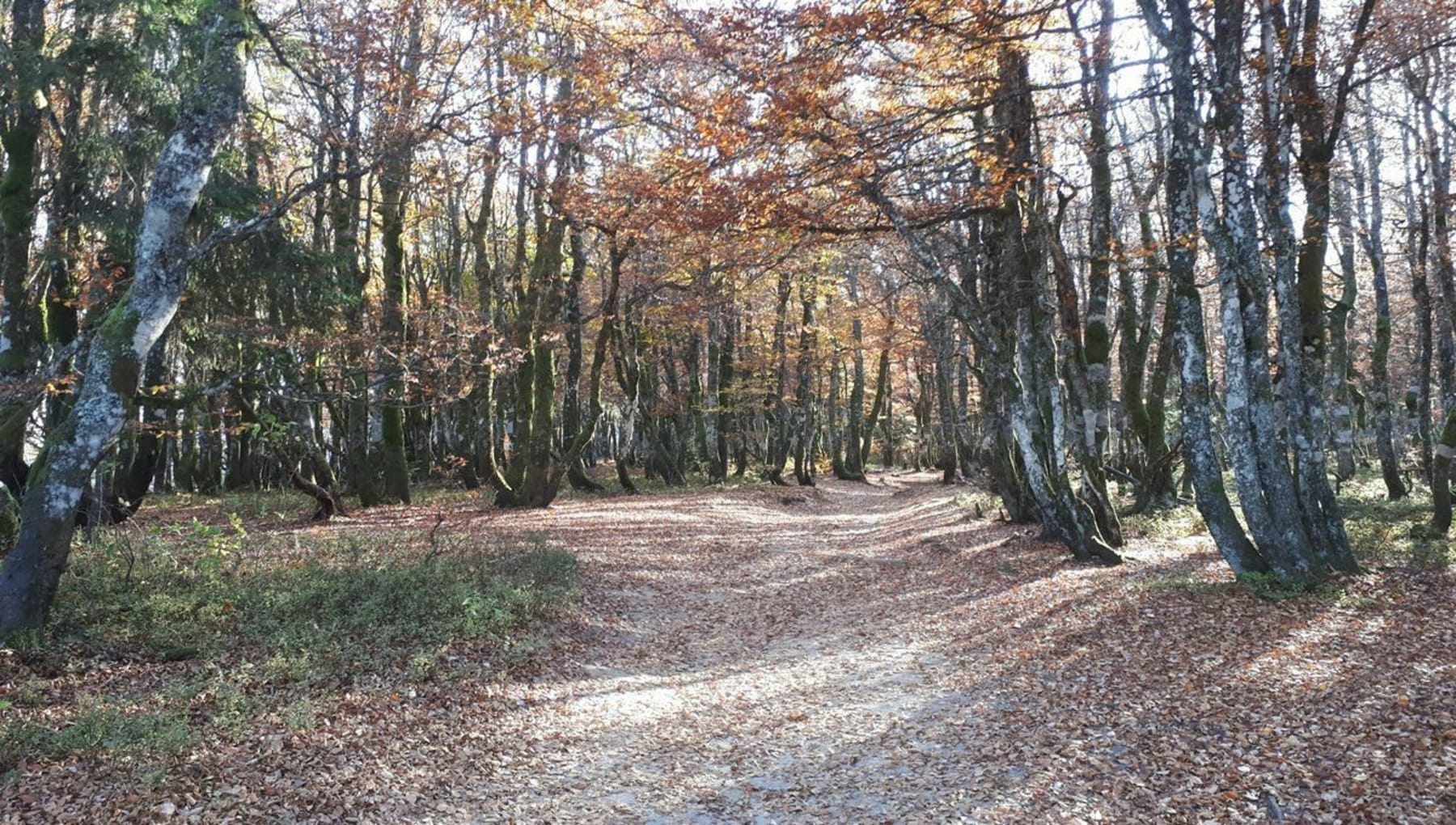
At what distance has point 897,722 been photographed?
6359mm

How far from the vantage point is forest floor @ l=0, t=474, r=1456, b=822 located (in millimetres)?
4656

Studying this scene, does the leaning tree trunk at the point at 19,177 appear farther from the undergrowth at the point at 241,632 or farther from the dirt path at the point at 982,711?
the dirt path at the point at 982,711

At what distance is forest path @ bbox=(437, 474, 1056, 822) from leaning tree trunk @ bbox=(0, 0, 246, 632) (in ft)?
12.8

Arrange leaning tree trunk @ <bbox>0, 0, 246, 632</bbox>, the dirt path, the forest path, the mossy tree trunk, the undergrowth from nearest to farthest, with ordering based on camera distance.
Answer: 1. the dirt path
2. the forest path
3. the undergrowth
4. leaning tree trunk @ <bbox>0, 0, 246, 632</bbox>
5. the mossy tree trunk

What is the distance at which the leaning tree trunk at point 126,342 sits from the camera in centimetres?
632

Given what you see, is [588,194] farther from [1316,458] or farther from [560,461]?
[1316,458]

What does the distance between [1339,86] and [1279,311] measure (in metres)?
3.55

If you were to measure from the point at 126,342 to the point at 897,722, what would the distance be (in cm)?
705

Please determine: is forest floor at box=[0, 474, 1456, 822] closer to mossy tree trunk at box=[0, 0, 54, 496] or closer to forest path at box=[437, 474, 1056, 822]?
forest path at box=[437, 474, 1056, 822]

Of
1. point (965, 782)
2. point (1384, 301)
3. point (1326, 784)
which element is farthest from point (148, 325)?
point (1384, 301)

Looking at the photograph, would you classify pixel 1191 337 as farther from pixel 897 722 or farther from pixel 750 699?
pixel 750 699

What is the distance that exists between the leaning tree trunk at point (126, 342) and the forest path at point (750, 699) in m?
3.90

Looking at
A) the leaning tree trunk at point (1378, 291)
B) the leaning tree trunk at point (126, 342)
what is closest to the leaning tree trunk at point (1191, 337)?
the leaning tree trunk at point (126, 342)

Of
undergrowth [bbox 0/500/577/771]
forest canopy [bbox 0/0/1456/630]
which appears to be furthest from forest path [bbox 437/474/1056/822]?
forest canopy [bbox 0/0/1456/630]
